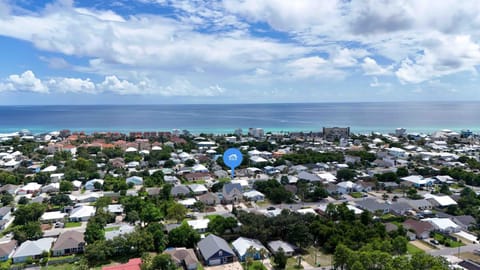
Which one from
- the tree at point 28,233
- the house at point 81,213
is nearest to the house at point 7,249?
the tree at point 28,233

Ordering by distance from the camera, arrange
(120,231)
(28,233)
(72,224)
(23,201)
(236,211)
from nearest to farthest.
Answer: (28,233) → (120,231) → (72,224) → (236,211) → (23,201)

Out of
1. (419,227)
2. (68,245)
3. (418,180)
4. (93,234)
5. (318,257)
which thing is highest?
(418,180)

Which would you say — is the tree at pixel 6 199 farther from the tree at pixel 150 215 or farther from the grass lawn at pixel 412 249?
the grass lawn at pixel 412 249

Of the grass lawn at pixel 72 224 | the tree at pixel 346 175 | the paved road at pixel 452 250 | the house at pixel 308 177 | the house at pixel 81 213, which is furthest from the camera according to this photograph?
the house at pixel 308 177

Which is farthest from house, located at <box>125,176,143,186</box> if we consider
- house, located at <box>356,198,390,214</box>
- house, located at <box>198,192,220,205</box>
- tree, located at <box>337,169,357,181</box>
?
house, located at <box>356,198,390,214</box>

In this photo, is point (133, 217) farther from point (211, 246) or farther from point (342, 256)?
point (342, 256)

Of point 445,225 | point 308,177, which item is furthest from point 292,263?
point 308,177
